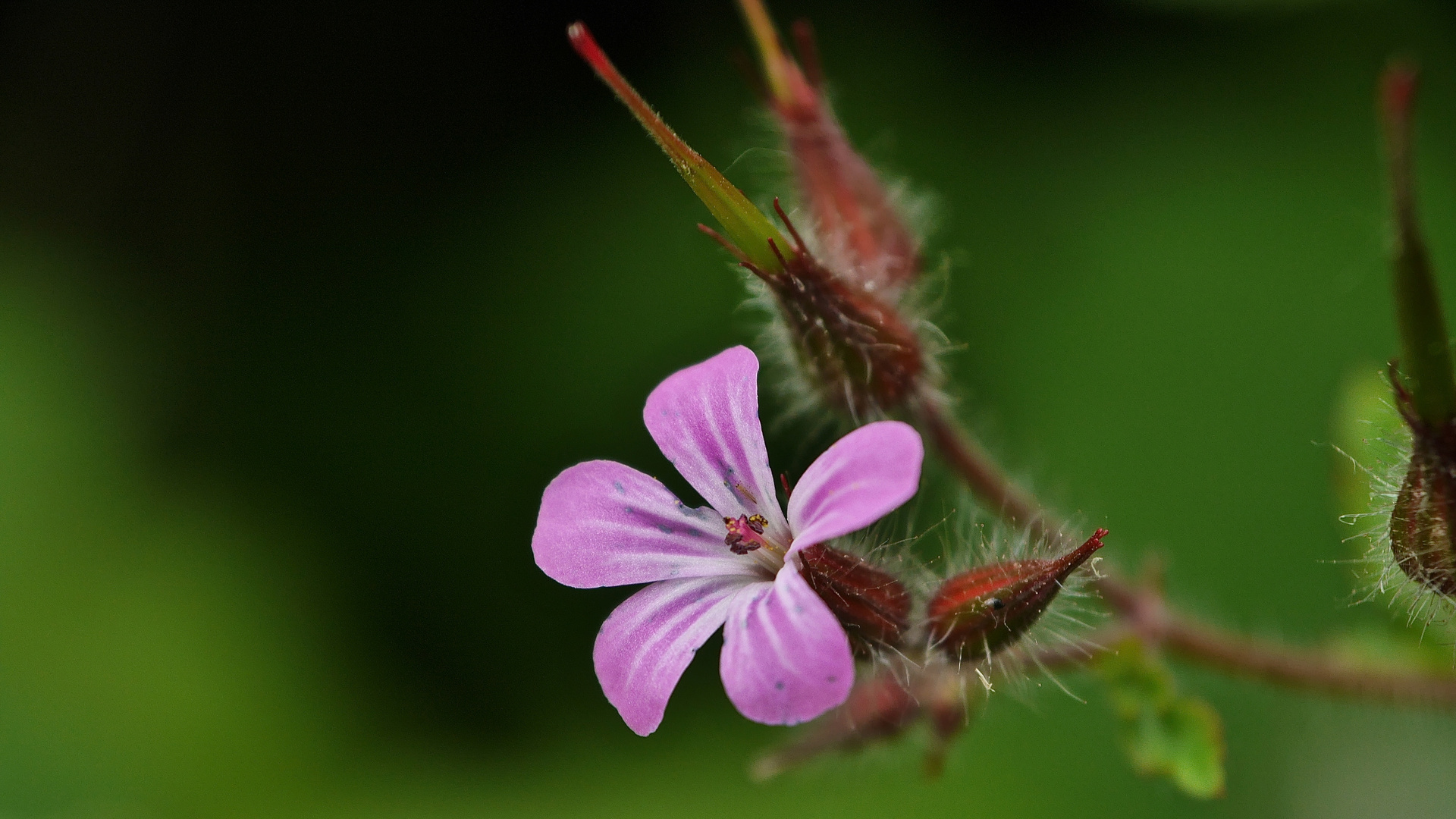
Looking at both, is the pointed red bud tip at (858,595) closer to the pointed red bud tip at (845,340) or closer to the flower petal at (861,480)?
the flower petal at (861,480)

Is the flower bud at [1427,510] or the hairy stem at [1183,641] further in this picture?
the hairy stem at [1183,641]

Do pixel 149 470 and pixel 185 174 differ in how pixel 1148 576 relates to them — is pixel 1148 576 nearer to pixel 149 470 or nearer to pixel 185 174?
pixel 149 470

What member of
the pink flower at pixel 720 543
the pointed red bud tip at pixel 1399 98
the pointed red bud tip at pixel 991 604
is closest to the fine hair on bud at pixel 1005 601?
the pointed red bud tip at pixel 991 604

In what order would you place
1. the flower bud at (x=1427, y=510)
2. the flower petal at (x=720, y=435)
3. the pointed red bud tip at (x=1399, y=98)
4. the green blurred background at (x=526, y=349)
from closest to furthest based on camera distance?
the pointed red bud tip at (x=1399, y=98), the flower bud at (x=1427, y=510), the flower petal at (x=720, y=435), the green blurred background at (x=526, y=349)

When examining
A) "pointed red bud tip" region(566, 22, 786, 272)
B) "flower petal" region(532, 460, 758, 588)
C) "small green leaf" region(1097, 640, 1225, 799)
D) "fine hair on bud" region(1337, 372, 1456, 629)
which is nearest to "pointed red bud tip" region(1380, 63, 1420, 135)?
"fine hair on bud" region(1337, 372, 1456, 629)

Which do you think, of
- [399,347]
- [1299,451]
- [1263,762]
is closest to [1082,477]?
[1299,451]

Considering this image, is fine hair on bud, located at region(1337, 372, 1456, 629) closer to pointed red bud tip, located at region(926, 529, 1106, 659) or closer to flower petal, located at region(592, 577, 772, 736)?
pointed red bud tip, located at region(926, 529, 1106, 659)

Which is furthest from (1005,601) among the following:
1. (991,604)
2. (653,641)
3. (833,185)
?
(833,185)
